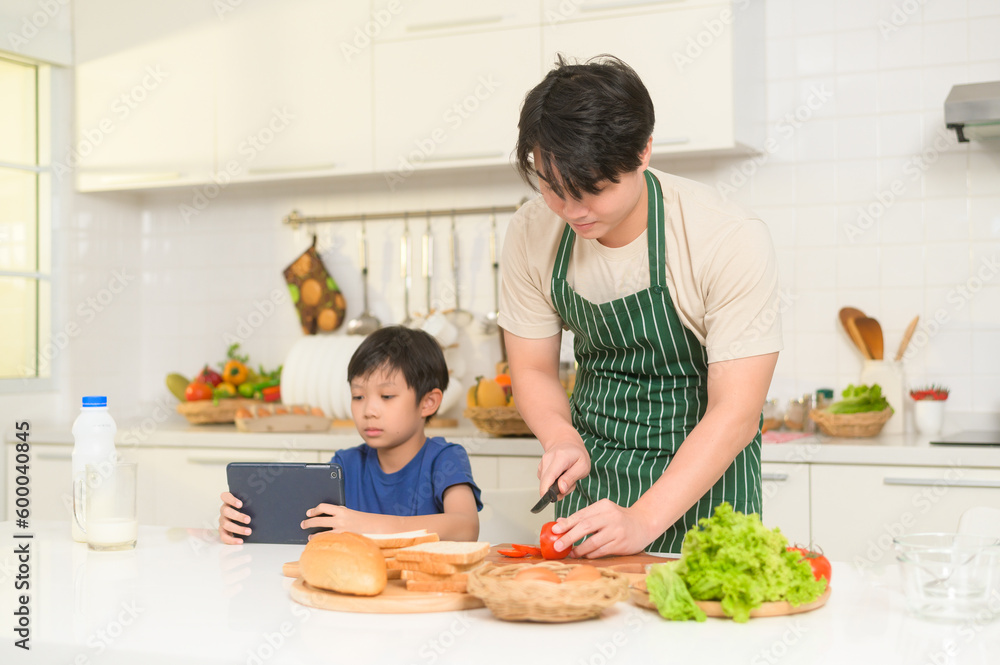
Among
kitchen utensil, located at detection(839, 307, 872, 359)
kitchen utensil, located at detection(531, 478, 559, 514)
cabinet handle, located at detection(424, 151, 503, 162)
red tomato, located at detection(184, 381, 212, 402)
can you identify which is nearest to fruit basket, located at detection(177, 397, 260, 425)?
red tomato, located at detection(184, 381, 212, 402)

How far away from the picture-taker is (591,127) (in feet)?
3.88

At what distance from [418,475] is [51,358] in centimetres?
192

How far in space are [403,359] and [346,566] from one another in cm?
79

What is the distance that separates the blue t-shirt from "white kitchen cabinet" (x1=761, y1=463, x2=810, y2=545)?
0.86 metres

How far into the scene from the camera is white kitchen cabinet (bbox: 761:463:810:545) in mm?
2248

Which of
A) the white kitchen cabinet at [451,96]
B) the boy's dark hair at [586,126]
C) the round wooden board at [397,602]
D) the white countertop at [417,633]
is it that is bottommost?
the white countertop at [417,633]

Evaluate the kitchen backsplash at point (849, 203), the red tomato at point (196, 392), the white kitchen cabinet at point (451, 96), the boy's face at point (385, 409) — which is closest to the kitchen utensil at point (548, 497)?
the boy's face at point (385, 409)

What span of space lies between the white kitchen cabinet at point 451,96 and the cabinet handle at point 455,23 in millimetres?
30

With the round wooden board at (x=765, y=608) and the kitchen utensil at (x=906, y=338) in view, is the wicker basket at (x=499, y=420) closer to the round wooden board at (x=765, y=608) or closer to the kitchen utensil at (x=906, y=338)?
the kitchen utensil at (x=906, y=338)

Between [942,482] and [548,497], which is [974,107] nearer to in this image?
[942,482]

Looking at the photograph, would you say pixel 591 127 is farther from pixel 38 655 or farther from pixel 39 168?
pixel 39 168

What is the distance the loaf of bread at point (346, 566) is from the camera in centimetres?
102

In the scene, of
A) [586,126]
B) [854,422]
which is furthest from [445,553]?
[854,422]

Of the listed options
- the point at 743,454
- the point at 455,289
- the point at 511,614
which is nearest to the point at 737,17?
the point at 455,289
